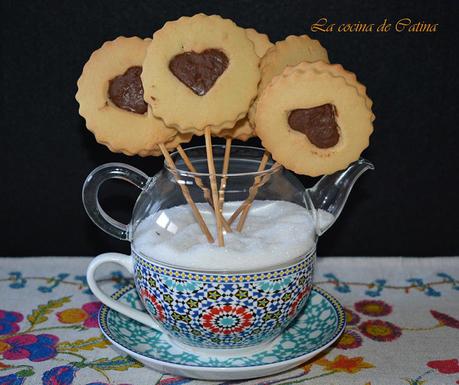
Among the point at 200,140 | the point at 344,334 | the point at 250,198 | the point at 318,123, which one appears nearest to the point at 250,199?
the point at 250,198

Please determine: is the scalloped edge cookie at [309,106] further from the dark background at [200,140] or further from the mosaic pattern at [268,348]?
the dark background at [200,140]

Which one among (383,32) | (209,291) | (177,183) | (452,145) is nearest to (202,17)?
(177,183)

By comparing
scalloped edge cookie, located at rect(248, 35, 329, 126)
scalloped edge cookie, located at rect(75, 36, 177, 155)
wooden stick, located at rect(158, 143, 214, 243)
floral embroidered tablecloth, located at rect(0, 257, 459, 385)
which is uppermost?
scalloped edge cookie, located at rect(248, 35, 329, 126)

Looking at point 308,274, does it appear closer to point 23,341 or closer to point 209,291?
point 209,291

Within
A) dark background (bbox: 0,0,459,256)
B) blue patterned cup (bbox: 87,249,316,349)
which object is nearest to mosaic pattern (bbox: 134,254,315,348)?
blue patterned cup (bbox: 87,249,316,349)

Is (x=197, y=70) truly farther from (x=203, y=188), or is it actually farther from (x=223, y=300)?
(x=223, y=300)

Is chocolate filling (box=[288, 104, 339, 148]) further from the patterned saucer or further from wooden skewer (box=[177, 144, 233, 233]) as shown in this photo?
the patterned saucer

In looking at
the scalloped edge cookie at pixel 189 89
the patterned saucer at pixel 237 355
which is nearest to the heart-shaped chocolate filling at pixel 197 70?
the scalloped edge cookie at pixel 189 89
